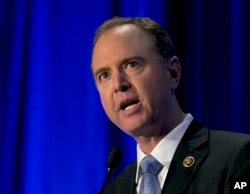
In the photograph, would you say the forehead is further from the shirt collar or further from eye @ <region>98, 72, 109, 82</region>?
the shirt collar

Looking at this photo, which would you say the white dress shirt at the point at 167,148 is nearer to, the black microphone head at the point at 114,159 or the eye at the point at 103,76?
the black microphone head at the point at 114,159

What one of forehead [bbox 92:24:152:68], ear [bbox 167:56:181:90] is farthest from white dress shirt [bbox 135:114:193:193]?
forehead [bbox 92:24:152:68]

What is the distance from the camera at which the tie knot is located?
1338 millimetres

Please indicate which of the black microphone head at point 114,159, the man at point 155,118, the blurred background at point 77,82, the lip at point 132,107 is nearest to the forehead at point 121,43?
the man at point 155,118

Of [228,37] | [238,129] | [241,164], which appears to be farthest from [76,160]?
[241,164]

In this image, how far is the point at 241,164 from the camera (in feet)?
3.87

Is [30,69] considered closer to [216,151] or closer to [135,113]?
[135,113]

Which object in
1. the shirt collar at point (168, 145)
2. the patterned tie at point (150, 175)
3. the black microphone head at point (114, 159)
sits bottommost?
the patterned tie at point (150, 175)

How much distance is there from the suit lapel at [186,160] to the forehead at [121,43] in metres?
0.26

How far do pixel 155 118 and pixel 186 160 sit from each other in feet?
0.44

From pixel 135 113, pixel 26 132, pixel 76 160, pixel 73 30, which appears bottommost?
pixel 76 160

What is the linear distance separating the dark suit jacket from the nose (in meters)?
0.21

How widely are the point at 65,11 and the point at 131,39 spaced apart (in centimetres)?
99

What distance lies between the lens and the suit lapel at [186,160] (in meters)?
1.25
